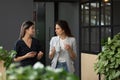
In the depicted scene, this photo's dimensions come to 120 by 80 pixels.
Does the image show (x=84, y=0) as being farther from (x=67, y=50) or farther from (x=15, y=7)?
(x=67, y=50)

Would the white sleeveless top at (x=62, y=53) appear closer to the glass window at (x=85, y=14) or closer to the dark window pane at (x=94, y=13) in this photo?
the dark window pane at (x=94, y=13)

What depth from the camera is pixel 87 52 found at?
803cm

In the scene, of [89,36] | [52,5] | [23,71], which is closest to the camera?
[23,71]

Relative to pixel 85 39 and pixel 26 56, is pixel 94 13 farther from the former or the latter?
pixel 26 56

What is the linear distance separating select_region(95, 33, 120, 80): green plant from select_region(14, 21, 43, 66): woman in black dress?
3.83 ft

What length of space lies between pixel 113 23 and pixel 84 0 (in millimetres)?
1829

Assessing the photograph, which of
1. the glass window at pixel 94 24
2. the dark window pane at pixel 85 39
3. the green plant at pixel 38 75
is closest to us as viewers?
the green plant at pixel 38 75

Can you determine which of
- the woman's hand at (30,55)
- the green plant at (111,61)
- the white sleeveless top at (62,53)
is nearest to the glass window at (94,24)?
the green plant at (111,61)

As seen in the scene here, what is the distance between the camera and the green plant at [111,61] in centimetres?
502

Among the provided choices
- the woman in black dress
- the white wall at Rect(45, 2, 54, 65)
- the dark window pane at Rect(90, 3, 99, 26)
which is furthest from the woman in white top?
the white wall at Rect(45, 2, 54, 65)

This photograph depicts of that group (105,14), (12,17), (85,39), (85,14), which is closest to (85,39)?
(85,39)

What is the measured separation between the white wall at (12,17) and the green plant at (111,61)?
108 inches

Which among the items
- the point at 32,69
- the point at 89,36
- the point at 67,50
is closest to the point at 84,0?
the point at 89,36

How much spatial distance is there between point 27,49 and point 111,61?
1.35m
